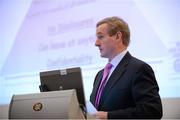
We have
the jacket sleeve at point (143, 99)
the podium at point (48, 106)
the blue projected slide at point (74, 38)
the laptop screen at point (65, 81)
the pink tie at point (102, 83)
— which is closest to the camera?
the podium at point (48, 106)

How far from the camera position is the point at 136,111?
6.07ft

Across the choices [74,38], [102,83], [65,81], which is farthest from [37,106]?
→ [74,38]

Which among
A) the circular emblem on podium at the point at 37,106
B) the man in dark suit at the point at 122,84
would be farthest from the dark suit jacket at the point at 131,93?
the circular emblem on podium at the point at 37,106

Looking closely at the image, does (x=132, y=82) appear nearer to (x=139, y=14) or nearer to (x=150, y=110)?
(x=150, y=110)

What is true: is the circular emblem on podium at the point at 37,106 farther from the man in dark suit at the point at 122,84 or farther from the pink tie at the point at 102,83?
the pink tie at the point at 102,83

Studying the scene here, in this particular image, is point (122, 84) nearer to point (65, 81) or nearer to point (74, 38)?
point (65, 81)

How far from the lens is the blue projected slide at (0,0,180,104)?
308 centimetres

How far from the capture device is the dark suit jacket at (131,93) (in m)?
1.86

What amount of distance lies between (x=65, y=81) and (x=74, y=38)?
5.91ft

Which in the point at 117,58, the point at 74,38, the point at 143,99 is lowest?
the point at 143,99

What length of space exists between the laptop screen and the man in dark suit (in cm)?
17

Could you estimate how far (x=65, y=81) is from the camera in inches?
79.5

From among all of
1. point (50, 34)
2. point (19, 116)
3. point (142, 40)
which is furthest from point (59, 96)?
point (50, 34)

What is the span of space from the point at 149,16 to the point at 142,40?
0.80 feet
